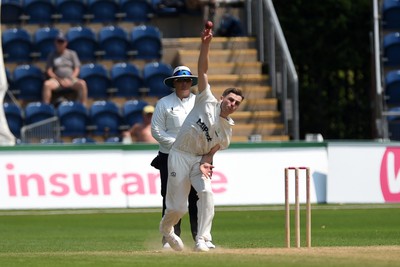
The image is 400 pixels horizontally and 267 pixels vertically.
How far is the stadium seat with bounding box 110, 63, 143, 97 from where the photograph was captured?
99.0 feet

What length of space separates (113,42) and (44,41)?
1.58 m

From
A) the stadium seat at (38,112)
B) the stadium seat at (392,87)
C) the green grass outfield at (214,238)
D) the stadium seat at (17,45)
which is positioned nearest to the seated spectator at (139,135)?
the green grass outfield at (214,238)

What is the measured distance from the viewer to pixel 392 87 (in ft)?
98.9

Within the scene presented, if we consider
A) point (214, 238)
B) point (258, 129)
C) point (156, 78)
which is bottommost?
point (214, 238)

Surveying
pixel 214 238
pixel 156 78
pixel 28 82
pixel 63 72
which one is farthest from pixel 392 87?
pixel 214 238

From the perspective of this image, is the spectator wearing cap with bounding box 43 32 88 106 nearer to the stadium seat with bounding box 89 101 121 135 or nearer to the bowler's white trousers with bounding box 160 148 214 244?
the stadium seat with bounding box 89 101 121 135

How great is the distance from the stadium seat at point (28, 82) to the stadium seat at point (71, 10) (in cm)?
234

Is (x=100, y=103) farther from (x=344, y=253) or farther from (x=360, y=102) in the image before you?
(x=344, y=253)

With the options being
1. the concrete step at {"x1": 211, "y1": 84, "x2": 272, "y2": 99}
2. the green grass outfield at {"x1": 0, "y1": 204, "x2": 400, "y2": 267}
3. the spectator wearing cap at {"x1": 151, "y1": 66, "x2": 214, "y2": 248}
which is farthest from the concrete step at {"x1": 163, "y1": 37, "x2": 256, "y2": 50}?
the spectator wearing cap at {"x1": 151, "y1": 66, "x2": 214, "y2": 248}

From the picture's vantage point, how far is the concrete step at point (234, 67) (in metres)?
30.6

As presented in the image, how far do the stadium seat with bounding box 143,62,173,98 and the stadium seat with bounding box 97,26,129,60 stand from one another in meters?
1.03

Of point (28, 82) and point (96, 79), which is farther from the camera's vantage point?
point (96, 79)

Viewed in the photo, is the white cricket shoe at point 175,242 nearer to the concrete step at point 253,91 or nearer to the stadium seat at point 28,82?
the concrete step at point 253,91

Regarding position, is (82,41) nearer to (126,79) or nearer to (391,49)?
(126,79)
